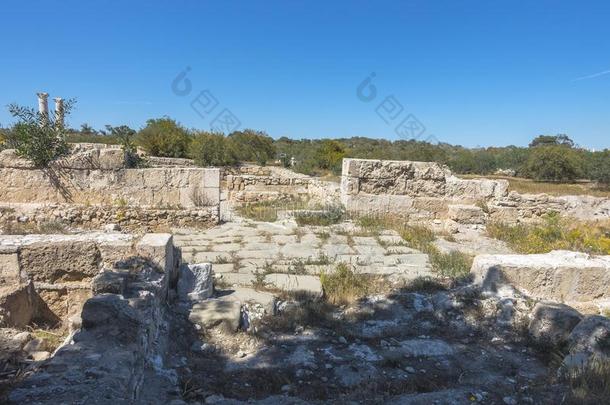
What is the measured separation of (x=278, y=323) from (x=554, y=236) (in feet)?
20.4

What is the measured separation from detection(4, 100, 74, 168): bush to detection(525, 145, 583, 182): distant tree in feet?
100

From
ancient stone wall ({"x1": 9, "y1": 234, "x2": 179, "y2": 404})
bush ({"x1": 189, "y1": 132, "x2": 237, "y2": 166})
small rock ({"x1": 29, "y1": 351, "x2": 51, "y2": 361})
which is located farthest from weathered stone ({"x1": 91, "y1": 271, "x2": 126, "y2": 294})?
bush ({"x1": 189, "y1": 132, "x2": 237, "y2": 166})

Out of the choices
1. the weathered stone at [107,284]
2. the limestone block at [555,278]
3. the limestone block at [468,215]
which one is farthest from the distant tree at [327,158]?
the weathered stone at [107,284]

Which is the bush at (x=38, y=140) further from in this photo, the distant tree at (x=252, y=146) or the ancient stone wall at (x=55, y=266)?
the distant tree at (x=252, y=146)

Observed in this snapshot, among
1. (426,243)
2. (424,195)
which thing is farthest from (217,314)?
(424,195)

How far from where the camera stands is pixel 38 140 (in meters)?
7.61

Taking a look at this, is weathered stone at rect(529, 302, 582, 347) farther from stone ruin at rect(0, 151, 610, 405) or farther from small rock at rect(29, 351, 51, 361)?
small rock at rect(29, 351, 51, 361)

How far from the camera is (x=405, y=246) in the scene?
680cm

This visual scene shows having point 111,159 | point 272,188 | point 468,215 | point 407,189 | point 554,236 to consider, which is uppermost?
point 111,159

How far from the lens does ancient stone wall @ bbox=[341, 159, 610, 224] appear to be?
9344mm

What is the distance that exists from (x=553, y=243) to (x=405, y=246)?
8.71ft

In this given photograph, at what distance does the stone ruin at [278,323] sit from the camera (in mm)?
2600

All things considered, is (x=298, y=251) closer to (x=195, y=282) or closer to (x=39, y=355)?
(x=195, y=282)

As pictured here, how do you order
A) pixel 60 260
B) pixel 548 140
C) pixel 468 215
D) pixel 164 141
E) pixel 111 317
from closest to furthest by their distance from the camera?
pixel 111 317 < pixel 60 260 < pixel 468 215 < pixel 164 141 < pixel 548 140
